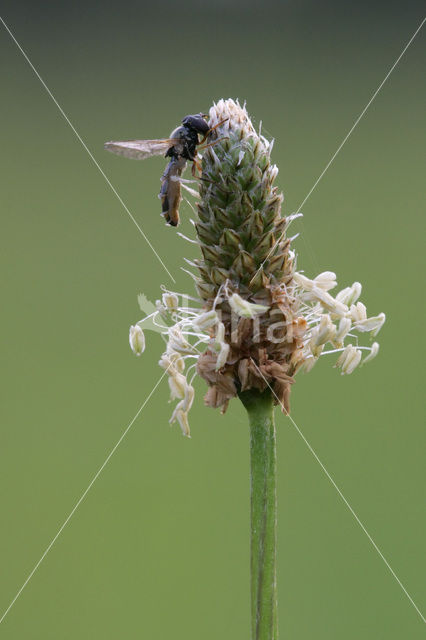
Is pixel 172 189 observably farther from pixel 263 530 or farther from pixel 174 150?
pixel 263 530

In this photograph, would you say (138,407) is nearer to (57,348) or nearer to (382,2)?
(57,348)

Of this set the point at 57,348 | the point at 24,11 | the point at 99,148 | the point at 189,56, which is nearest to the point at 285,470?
the point at 57,348

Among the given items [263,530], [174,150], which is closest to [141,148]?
[174,150]

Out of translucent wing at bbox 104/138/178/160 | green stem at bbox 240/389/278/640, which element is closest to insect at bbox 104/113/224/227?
translucent wing at bbox 104/138/178/160

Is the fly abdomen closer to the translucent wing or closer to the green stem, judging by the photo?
the translucent wing

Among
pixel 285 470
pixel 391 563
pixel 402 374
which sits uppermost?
pixel 402 374

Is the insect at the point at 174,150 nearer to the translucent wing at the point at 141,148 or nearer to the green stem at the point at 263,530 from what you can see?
the translucent wing at the point at 141,148
